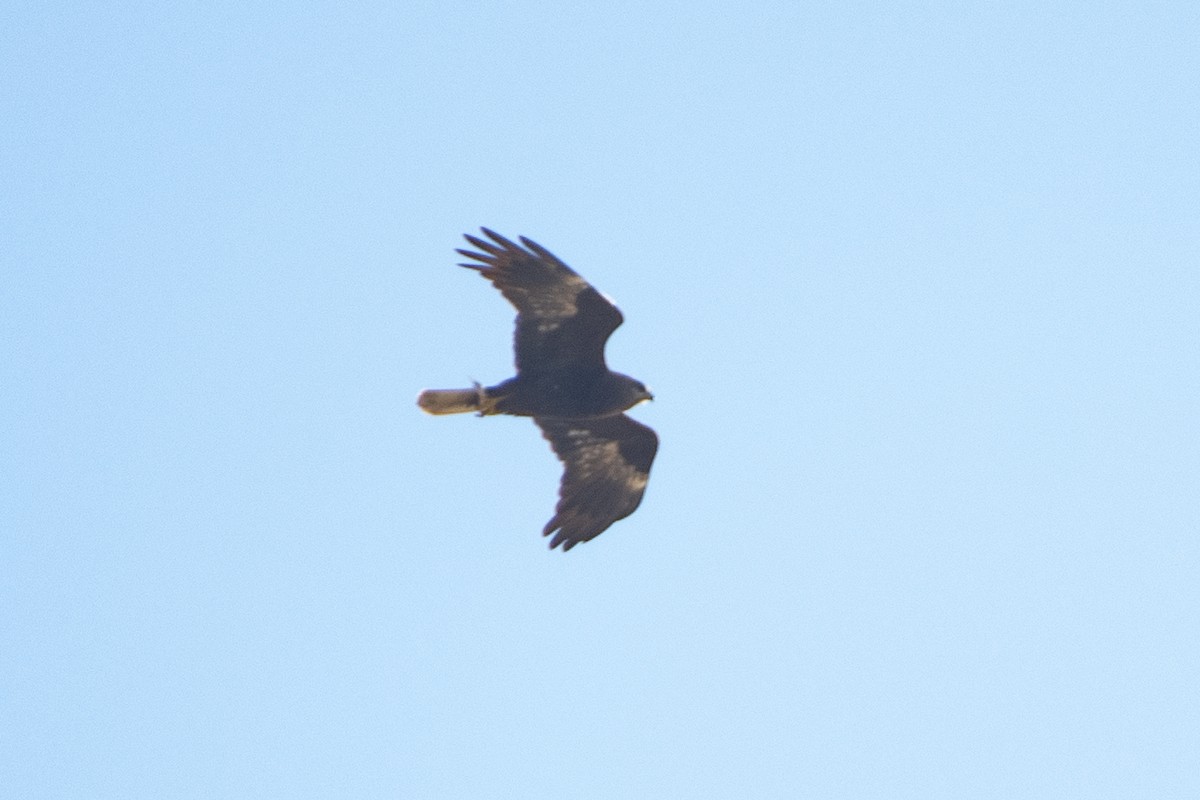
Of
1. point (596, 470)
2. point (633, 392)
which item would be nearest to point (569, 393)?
point (633, 392)

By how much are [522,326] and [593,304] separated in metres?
0.65

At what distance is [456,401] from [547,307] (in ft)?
3.91

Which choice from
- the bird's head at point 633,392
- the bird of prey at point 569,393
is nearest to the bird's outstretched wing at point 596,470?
the bird of prey at point 569,393

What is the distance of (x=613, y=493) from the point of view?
18.8 metres

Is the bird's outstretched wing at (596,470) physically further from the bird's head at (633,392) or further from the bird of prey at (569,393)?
the bird's head at (633,392)

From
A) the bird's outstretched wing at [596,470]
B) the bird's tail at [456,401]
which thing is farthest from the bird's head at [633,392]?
the bird's tail at [456,401]

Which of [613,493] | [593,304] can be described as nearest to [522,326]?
[593,304]

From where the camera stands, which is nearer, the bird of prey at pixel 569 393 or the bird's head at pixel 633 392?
the bird of prey at pixel 569 393

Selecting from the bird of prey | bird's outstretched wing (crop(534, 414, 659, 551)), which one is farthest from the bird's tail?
bird's outstretched wing (crop(534, 414, 659, 551))

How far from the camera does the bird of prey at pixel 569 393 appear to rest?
682 inches

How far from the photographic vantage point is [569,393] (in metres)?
17.8

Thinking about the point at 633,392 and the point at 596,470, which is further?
the point at 596,470

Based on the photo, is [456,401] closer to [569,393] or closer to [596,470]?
[569,393]

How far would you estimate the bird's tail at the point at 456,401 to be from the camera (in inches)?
700
